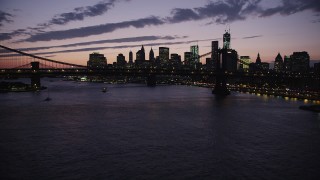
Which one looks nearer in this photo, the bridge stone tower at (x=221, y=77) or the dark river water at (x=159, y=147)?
the dark river water at (x=159, y=147)

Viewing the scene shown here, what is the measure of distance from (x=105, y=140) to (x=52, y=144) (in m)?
4.15

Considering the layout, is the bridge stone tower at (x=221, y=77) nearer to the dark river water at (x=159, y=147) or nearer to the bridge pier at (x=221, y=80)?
the bridge pier at (x=221, y=80)

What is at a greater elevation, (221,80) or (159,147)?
(221,80)

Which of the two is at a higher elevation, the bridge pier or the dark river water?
the bridge pier

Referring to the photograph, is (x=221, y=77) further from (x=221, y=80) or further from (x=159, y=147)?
(x=159, y=147)

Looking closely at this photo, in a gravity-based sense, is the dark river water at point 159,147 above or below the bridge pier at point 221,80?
below

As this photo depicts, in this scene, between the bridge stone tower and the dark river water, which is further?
the bridge stone tower

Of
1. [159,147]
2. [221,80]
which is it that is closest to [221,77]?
[221,80]

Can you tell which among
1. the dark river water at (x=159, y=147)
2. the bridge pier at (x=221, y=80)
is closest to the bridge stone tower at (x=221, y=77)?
the bridge pier at (x=221, y=80)

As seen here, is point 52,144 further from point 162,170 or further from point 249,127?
point 249,127

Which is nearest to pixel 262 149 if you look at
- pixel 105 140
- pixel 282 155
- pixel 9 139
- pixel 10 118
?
pixel 282 155

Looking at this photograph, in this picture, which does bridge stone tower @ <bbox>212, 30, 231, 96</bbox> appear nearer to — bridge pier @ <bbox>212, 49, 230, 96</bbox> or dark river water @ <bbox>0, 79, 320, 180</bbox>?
bridge pier @ <bbox>212, 49, 230, 96</bbox>

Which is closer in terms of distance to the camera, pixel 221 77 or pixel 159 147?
pixel 159 147

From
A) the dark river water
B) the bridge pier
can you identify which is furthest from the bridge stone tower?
the dark river water
